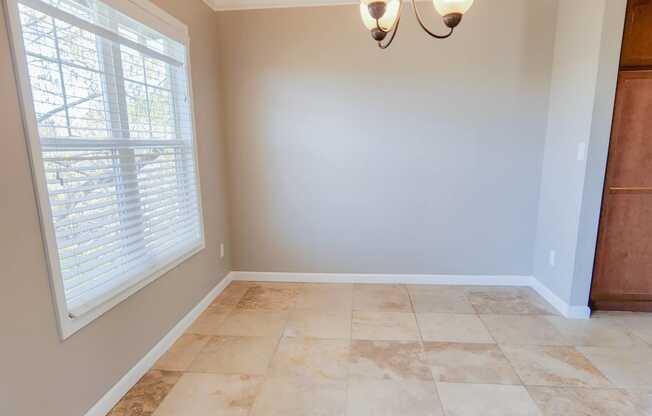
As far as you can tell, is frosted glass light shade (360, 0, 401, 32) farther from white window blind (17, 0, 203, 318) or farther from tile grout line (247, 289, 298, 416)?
tile grout line (247, 289, 298, 416)

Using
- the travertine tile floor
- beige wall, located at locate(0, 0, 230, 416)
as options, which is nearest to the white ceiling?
beige wall, located at locate(0, 0, 230, 416)

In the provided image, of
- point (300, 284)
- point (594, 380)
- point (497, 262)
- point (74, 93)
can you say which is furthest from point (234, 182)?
point (594, 380)

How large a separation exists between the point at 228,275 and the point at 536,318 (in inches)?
106

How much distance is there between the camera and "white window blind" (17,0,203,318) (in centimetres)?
146

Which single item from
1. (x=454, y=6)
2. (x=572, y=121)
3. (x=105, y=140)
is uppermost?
(x=454, y=6)

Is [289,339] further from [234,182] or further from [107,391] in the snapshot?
[234,182]

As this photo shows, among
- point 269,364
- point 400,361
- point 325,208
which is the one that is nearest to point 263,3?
point 325,208

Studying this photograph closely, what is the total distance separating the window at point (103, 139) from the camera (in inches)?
56.1

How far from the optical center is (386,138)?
3100mm

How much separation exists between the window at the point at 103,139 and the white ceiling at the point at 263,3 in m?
0.75

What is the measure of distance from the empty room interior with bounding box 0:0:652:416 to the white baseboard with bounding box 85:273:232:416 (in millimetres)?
19

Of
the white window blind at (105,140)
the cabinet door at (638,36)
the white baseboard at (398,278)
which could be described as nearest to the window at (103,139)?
the white window blind at (105,140)

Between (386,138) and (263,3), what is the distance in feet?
5.18

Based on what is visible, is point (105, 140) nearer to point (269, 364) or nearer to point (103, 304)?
point (103, 304)
